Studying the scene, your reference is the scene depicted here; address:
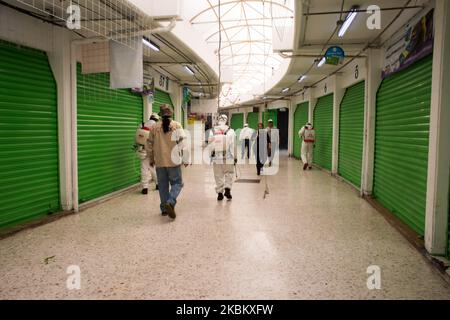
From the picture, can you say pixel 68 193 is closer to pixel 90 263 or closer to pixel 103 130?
pixel 103 130

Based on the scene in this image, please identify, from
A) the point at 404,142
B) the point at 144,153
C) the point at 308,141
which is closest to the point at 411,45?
the point at 404,142

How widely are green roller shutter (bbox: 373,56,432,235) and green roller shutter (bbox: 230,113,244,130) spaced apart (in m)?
19.6

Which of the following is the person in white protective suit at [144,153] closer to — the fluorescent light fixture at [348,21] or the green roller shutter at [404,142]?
the fluorescent light fixture at [348,21]

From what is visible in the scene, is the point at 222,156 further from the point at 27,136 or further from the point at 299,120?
the point at 299,120

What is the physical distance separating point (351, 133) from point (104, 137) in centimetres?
540

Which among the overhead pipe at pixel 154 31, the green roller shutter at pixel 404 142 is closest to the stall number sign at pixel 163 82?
the overhead pipe at pixel 154 31

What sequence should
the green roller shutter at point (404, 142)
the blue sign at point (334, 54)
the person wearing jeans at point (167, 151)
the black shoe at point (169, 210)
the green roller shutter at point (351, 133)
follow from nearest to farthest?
the green roller shutter at point (404, 142)
the black shoe at point (169, 210)
the person wearing jeans at point (167, 151)
the blue sign at point (334, 54)
the green roller shutter at point (351, 133)

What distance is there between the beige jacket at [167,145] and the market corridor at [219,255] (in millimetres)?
822

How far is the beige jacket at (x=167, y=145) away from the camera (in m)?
4.68

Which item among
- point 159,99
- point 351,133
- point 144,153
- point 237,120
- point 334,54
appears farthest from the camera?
point 237,120

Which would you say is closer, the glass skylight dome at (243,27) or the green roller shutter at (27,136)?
the green roller shutter at (27,136)

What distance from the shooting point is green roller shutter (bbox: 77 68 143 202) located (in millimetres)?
5297

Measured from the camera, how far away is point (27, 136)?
4.19 metres
